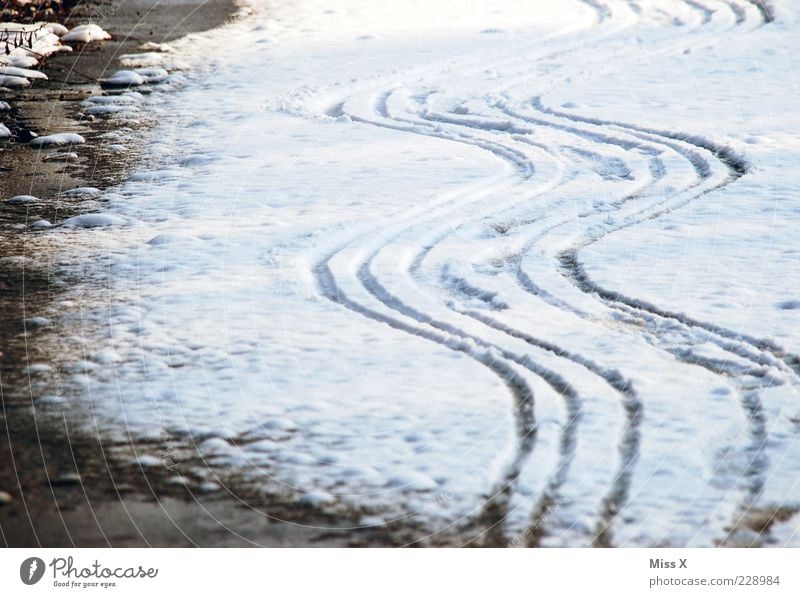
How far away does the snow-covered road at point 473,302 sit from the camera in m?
2.23

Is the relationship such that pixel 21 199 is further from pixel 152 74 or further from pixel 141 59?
pixel 141 59

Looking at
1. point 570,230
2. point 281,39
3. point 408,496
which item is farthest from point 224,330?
point 281,39

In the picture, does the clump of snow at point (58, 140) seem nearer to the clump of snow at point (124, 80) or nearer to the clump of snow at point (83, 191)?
the clump of snow at point (83, 191)

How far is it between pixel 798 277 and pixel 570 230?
0.83m

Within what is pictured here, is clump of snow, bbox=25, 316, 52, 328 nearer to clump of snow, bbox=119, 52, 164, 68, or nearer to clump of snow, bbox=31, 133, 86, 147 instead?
clump of snow, bbox=31, 133, 86, 147

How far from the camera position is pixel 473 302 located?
307cm
